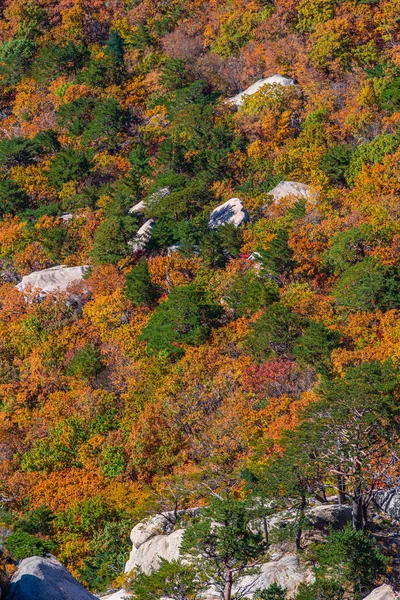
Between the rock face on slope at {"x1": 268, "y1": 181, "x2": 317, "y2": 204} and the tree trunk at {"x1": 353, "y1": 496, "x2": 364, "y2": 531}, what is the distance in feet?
121

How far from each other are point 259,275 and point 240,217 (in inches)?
336

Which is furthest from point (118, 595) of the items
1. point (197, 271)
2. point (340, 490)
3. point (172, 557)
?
point (197, 271)

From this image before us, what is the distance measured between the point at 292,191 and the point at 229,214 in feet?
19.3

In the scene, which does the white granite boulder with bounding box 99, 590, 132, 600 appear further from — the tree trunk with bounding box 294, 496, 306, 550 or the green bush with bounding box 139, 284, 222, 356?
the green bush with bounding box 139, 284, 222, 356

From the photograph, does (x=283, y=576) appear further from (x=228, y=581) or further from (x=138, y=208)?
(x=138, y=208)

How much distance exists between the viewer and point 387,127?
229 feet

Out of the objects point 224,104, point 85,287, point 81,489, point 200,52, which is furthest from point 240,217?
point 200,52

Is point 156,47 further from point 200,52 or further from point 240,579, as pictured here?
point 240,579

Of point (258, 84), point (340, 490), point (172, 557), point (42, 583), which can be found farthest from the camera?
point (258, 84)

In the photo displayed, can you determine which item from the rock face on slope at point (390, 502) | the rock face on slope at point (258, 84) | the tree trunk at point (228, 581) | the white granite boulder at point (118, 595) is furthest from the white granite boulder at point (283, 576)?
the rock face on slope at point (258, 84)

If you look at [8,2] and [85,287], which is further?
[8,2]

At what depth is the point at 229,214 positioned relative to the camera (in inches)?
2665

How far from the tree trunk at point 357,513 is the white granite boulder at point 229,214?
35.9m

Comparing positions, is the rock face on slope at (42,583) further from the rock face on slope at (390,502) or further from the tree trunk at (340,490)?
the rock face on slope at (390,502)
